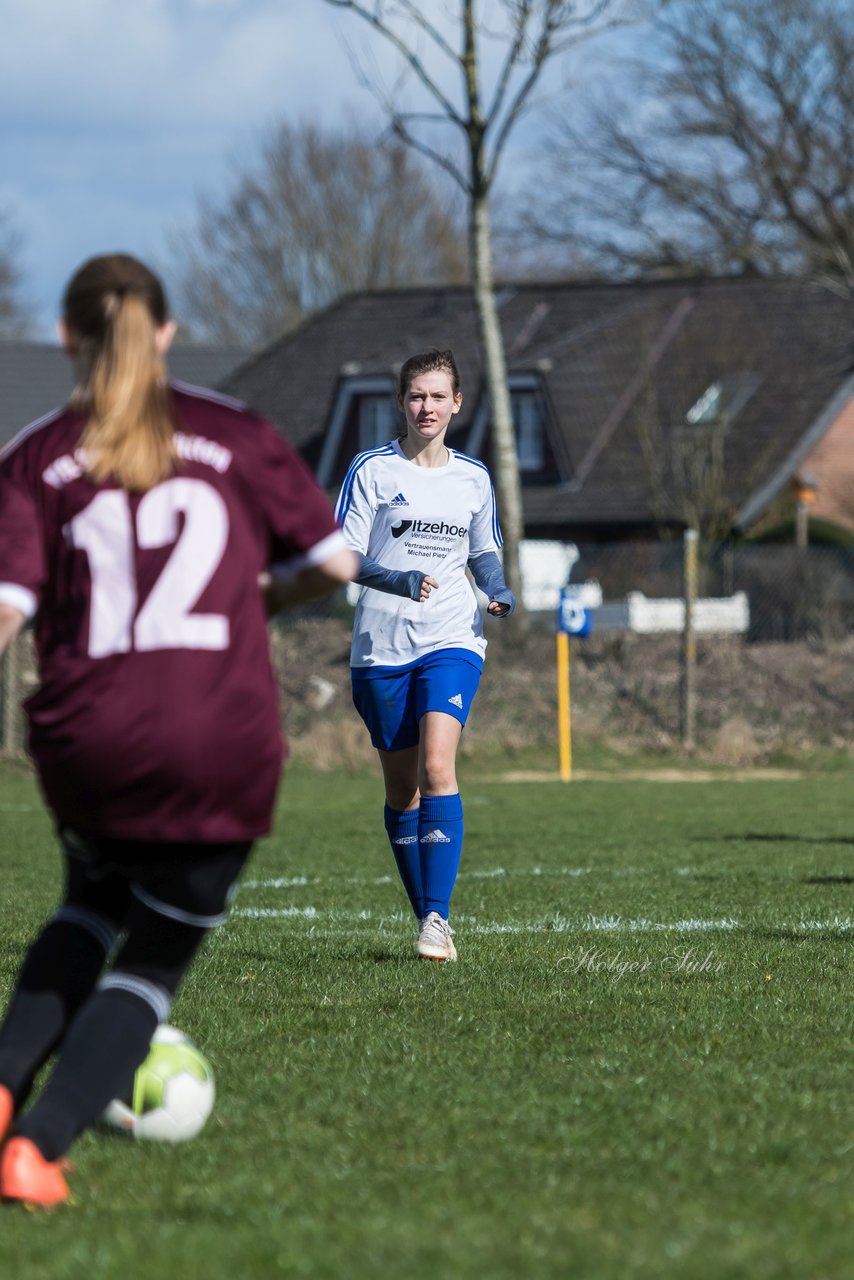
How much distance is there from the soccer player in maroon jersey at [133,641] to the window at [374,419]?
122ft

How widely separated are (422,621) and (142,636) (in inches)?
134

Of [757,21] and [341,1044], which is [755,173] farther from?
[341,1044]

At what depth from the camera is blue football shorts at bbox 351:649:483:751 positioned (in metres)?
6.74

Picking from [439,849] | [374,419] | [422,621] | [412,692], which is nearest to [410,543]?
[422,621]

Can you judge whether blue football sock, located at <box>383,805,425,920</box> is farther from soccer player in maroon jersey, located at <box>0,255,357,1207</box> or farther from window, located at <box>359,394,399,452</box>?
window, located at <box>359,394,399,452</box>

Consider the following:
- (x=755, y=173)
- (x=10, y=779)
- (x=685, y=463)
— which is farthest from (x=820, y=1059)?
(x=755, y=173)

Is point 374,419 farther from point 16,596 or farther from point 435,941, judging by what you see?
point 16,596

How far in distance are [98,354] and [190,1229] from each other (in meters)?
1.62

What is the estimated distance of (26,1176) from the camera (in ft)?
11.1

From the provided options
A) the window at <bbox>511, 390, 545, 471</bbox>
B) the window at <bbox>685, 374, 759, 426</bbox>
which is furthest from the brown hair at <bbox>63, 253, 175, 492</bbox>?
the window at <bbox>511, 390, 545, 471</bbox>

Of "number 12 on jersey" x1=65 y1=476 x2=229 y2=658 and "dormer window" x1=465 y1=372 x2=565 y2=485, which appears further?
"dormer window" x1=465 y1=372 x2=565 y2=485

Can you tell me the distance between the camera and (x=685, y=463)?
32969mm

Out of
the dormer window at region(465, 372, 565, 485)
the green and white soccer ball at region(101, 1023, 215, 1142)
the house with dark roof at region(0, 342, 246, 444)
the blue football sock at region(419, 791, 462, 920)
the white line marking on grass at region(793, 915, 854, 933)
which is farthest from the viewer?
the house with dark roof at region(0, 342, 246, 444)

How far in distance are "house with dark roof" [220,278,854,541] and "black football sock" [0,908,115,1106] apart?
29150 mm
